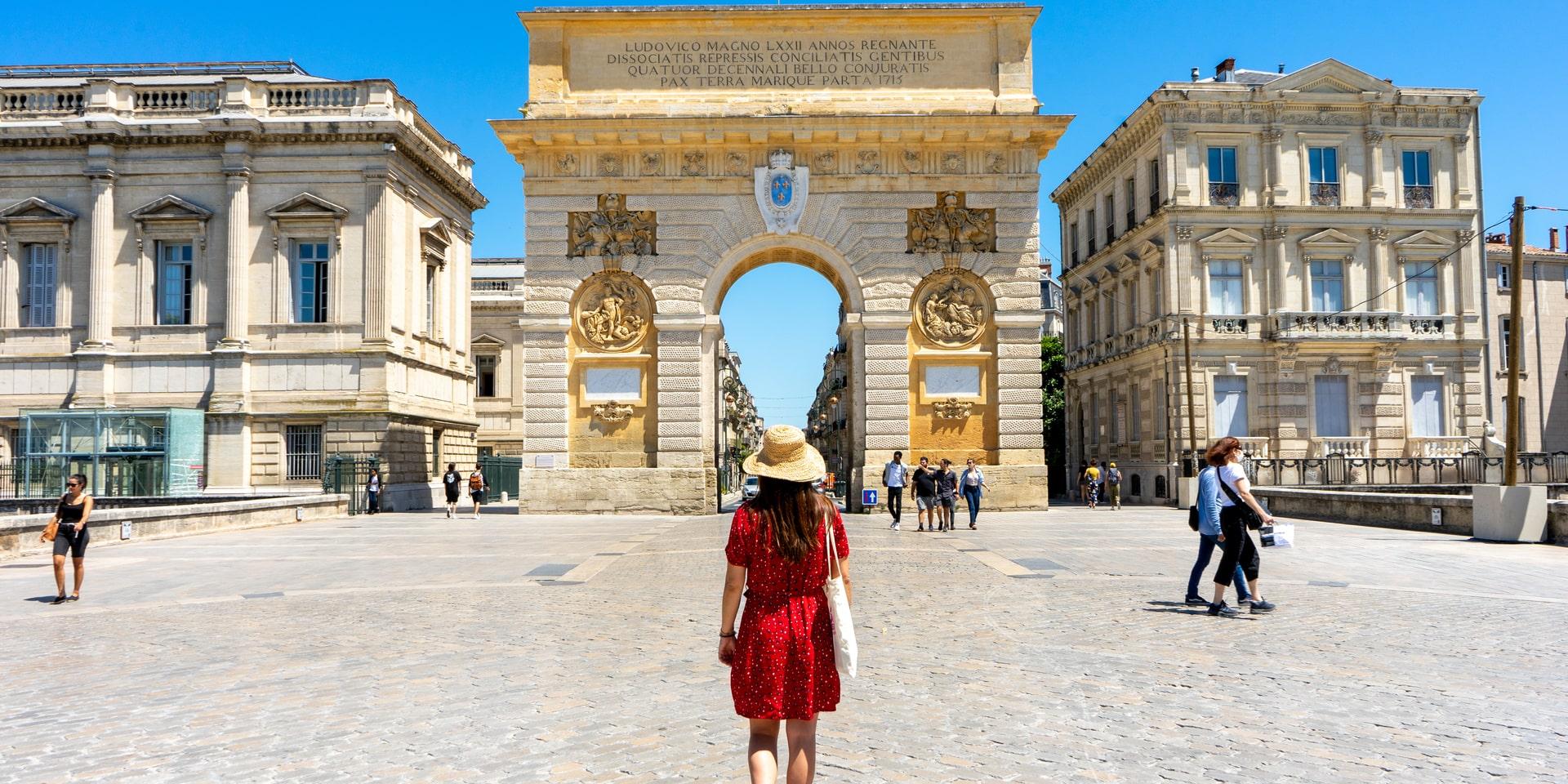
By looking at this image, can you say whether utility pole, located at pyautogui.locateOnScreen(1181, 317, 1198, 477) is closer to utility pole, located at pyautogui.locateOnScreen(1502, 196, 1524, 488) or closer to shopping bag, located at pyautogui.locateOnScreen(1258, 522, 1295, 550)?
utility pole, located at pyautogui.locateOnScreen(1502, 196, 1524, 488)

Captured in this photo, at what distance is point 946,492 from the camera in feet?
77.8

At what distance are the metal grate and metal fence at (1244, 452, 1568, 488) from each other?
27.6m

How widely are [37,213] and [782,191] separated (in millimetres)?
23250

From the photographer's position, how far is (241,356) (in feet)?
113

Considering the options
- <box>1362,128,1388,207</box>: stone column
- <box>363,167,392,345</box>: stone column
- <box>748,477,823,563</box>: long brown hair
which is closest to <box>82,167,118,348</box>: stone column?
<box>363,167,392,345</box>: stone column

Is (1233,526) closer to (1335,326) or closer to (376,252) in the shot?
(376,252)

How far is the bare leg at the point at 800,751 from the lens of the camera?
486cm

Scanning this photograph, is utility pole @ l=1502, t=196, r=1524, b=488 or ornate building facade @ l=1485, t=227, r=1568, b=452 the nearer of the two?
utility pole @ l=1502, t=196, r=1524, b=488

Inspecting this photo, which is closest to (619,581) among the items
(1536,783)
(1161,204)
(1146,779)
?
(1146,779)

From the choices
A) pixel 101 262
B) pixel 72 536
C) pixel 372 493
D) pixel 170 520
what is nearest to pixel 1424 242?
pixel 372 493

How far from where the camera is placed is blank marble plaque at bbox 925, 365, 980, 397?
29.8 m

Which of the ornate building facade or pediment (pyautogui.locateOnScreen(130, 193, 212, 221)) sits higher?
pediment (pyautogui.locateOnScreen(130, 193, 212, 221))

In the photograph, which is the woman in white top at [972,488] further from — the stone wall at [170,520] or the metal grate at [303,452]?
the metal grate at [303,452]

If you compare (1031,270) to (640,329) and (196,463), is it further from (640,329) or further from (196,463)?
(196,463)
